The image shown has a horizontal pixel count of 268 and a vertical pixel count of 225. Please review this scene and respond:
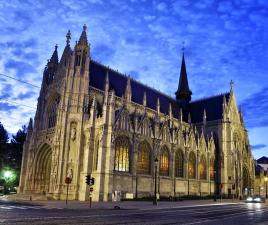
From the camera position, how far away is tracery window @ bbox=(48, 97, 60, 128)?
156 ft

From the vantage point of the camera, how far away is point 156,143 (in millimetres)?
46406

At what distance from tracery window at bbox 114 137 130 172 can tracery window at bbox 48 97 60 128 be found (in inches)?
472

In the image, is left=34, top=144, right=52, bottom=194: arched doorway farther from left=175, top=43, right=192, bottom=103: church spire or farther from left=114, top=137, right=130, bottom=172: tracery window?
left=175, top=43, right=192, bottom=103: church spire

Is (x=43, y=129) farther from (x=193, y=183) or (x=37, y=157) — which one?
(x=193, y=183)

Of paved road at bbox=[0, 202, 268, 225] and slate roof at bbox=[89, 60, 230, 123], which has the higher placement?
slate roof at bbox=[89, 60, 230, 123]

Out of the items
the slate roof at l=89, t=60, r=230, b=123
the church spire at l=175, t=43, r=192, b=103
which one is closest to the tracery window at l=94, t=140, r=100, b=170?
the slate roof at l=89, t=60, r=230, b=123

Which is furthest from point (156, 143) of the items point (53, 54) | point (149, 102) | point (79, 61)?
point (53, 54)

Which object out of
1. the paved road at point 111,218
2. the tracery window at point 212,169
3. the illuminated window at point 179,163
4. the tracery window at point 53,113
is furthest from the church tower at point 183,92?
the paved road at point 111,218

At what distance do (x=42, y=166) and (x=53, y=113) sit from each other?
8.29 m

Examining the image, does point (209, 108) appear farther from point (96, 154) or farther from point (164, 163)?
point (96, 154)

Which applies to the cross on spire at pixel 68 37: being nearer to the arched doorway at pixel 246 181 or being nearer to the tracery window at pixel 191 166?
the tracery window at pixel 191 166

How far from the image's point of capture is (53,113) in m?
48.2

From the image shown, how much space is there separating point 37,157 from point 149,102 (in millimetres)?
21873

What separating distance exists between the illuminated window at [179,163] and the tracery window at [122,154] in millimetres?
12377
